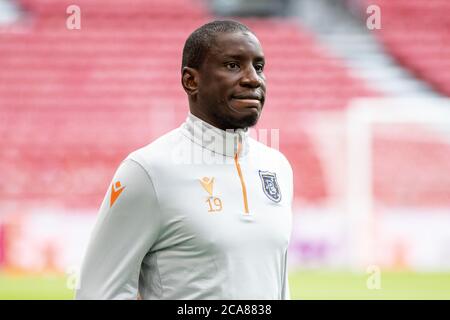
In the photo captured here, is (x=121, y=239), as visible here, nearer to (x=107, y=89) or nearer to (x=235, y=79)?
(x=235, y=79)

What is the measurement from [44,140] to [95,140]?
0.75 meters

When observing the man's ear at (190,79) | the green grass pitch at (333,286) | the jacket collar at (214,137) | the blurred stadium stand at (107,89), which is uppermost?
the man's ear at (190,79)

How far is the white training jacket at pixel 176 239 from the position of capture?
1.99 metres

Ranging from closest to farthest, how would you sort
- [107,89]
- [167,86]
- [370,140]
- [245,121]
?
[245,121], [370,140], [107,89], [167,86]

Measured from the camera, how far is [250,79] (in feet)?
6.79

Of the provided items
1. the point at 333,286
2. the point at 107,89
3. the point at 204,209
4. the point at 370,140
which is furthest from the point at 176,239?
the point at 107,89

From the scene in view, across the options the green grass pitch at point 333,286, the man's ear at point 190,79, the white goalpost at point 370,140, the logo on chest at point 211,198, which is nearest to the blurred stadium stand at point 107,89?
the white goalpost at point 370,140

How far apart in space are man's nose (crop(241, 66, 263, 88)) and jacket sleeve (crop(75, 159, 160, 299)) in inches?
13.0

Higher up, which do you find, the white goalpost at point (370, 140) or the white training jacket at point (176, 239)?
the white training jacket at point (176, 239)

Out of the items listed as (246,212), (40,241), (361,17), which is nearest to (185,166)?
(246,212)

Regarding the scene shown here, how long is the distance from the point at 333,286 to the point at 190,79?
646 centimetres

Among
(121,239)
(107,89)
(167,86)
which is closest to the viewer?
(121,239)

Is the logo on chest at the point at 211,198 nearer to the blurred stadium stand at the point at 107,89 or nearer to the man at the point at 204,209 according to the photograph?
the man at the point at 204,209

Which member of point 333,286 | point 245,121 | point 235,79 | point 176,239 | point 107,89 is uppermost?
point 235,79
